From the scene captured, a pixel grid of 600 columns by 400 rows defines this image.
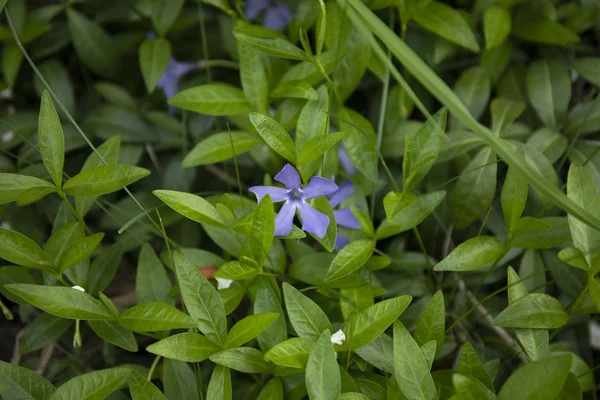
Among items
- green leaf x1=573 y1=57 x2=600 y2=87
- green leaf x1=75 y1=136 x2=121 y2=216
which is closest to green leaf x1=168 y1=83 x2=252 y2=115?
green leaf x1=75 y1=136 x2=121 y2=216

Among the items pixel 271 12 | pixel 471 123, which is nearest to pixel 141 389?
pixel 471 123

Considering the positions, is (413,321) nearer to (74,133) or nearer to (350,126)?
(350,126)

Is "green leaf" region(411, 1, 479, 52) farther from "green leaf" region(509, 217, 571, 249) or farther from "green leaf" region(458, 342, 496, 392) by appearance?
"green leaf" region(458, 342, 496, 392)

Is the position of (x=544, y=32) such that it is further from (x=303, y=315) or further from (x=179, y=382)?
(x=179, y=382)

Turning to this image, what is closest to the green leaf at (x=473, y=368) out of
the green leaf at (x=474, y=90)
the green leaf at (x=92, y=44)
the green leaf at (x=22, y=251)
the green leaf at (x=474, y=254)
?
the green leaf at (x=474, y=254)

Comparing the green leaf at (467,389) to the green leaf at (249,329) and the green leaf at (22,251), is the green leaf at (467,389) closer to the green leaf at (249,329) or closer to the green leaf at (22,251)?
the green leaf at (249,329)

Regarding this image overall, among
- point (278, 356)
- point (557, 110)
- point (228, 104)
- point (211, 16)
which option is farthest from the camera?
point (211, 16)

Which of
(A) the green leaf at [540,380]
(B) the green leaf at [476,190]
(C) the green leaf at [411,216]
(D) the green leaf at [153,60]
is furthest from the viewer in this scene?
(D) the green leaf at [153,60]

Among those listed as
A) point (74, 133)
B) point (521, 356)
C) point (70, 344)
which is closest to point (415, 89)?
point (521, 356)
